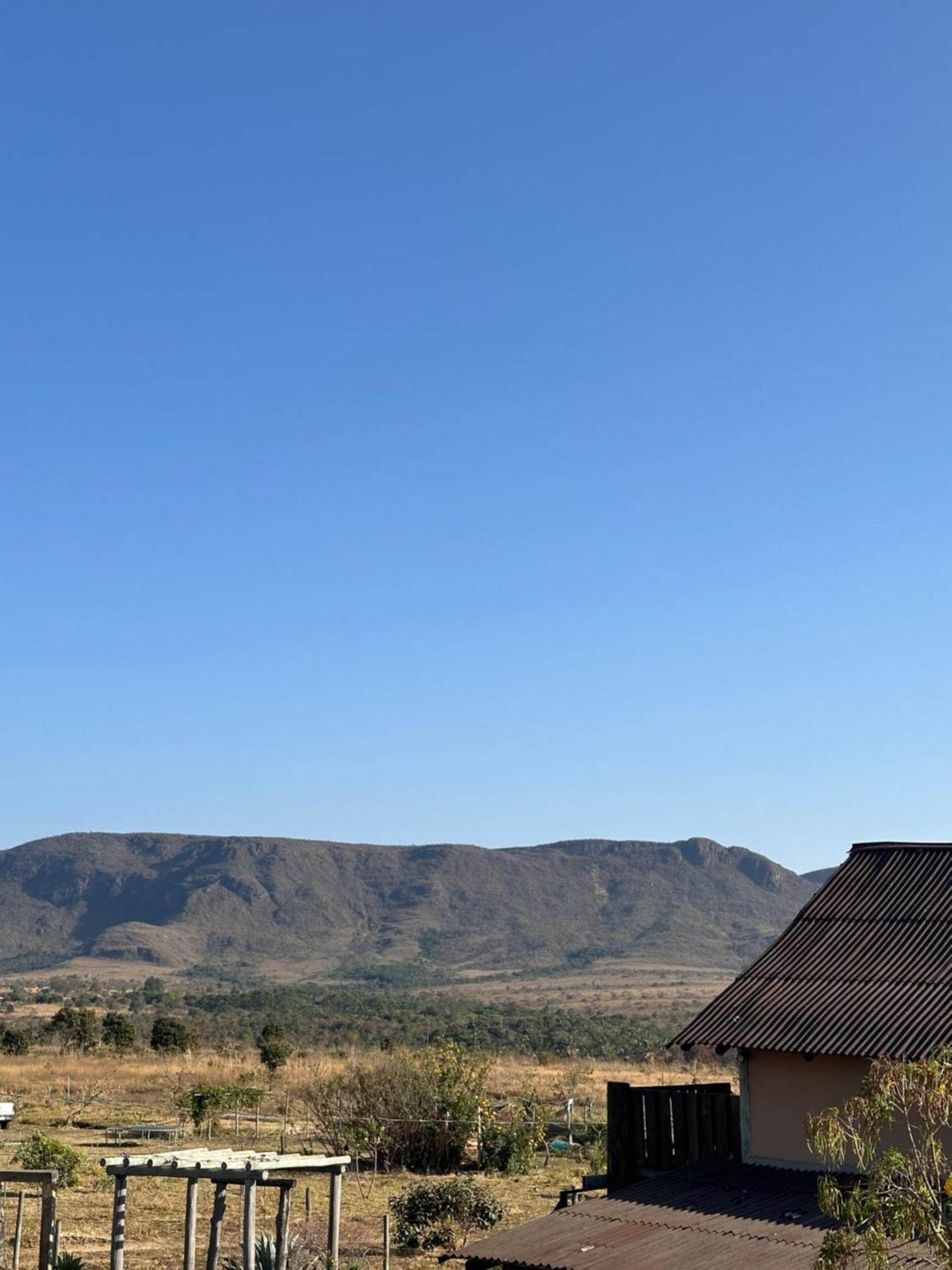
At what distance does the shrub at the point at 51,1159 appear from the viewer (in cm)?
2644

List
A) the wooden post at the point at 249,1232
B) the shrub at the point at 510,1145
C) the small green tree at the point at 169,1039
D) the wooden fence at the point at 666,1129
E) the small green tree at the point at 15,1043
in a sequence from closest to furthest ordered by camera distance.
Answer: the wooden post at the point at 249,1232, the wooden fence at the point at 666,1129, the shrub at the point at 510,1145, the small green tree at the point at 169,1039, the small green tree at the point at 15,1043

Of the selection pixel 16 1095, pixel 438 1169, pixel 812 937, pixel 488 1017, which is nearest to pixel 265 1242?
pixel 812 937

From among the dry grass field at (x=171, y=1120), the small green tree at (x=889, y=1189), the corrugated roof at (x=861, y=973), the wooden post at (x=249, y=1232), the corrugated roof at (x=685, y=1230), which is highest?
the corrugated roof at (x=861, y=973)

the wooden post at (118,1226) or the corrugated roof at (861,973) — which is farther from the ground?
the corrugated roof at (861,973)

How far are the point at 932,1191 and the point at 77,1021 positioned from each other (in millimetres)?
54057

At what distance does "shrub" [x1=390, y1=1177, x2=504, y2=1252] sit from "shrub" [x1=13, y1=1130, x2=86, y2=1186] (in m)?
7.40

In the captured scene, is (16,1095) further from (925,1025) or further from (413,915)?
(413,915)

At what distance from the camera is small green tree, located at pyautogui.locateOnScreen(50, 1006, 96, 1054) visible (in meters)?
57.3

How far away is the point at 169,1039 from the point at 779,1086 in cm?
4412

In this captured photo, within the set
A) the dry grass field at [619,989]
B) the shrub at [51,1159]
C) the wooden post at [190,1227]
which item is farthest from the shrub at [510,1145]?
the dry grass field at [619,989]

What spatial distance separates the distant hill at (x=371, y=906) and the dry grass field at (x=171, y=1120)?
105654 millimetres

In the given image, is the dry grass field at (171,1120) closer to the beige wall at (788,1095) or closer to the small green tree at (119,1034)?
the small green tree at (119,1034)

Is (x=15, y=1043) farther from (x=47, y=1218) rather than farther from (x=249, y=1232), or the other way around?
(x=249, y=1232)

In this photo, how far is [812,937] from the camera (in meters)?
17.9
